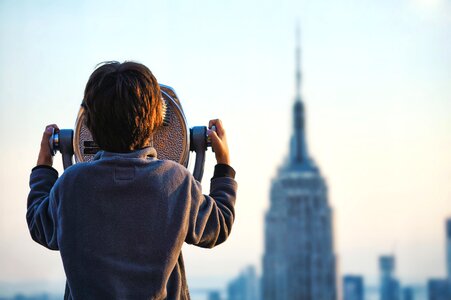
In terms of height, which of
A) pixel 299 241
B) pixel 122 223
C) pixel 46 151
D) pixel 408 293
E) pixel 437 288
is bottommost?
pixel 408 293

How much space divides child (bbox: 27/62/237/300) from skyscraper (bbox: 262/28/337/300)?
76.3m

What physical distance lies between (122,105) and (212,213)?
22cm

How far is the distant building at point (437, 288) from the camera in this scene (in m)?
95.3

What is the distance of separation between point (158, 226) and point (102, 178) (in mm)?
104

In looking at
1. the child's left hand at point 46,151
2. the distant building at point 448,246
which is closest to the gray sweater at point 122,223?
the child's left hand at point 46,151

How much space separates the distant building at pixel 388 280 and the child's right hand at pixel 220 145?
102m

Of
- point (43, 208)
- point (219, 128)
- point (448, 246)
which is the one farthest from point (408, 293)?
point (43, 208)

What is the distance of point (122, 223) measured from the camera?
5.32ft

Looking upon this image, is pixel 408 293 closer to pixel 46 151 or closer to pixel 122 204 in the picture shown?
pixel 46 151

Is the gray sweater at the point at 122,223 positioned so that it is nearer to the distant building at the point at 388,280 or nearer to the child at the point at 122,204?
the child at the point at 122,204

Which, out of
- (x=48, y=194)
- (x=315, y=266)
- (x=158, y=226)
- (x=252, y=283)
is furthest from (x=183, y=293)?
(x=252, y=283)

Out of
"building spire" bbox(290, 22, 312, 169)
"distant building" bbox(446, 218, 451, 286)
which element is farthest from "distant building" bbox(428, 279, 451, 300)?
"building spire" bbox(290, 22, 312, 169)

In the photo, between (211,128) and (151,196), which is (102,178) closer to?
(151,196)

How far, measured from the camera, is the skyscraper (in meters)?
78.4
